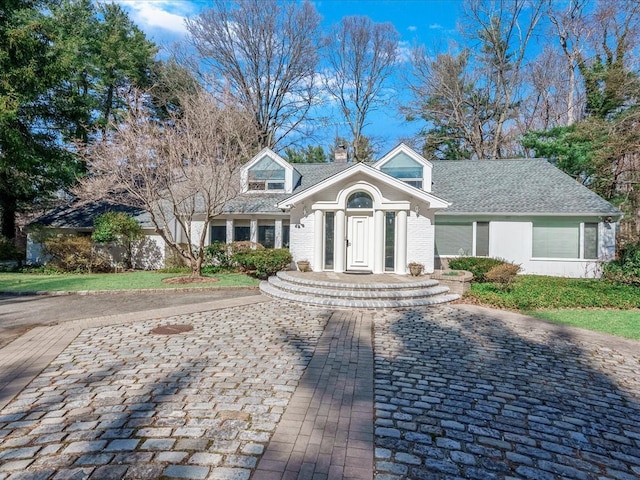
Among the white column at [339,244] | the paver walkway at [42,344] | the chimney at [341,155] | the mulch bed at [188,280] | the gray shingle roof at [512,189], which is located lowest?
the paver walkway at [42,344]

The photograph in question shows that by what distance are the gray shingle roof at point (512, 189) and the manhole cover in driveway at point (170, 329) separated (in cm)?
1302

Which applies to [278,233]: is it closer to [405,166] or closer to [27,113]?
[405,166]

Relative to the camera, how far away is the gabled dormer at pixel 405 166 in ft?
52.4

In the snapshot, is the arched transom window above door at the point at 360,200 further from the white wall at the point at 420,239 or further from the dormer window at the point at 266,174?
the dormer window at the point at 266,174

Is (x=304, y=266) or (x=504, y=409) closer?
(x=504, y=409)

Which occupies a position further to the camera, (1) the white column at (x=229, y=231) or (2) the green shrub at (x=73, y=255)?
(1) the white column at (x=229, y=231)

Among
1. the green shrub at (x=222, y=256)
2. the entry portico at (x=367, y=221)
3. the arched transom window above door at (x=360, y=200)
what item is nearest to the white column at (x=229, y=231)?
the green shrub at (x=222, y=256)

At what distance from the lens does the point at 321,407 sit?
386cm

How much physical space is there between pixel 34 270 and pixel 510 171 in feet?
83.3

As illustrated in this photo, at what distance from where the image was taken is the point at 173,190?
45.2ft

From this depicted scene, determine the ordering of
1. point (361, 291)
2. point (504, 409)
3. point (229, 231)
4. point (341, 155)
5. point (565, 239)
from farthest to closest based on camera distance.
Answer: point (341, 155)
point (229, 231)
point (565, 239)
point (361, 291)
point (504, 409)

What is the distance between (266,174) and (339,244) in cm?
724

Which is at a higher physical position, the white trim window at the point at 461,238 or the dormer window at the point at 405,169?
the dormer window at the point at 405,169

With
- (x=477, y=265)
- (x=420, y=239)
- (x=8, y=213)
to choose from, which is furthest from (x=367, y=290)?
(x=8, y=213)
